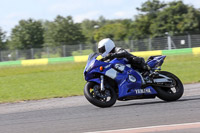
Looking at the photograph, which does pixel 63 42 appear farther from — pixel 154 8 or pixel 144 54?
pixel 144 54

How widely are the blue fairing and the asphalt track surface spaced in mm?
358

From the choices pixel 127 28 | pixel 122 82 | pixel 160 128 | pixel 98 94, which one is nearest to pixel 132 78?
pixel 122 82

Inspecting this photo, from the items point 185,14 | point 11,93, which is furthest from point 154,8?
point 11,93

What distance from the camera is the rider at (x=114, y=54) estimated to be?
24.0ft

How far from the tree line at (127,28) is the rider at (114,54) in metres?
33.0

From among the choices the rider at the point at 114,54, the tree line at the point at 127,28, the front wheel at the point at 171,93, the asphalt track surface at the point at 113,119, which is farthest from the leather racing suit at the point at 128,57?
the tree line at the point at 127,28

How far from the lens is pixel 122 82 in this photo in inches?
289

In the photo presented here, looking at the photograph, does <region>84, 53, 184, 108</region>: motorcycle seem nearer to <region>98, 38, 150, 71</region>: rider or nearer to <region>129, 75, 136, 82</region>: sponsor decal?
<region>129, 75, 136, 82</region>: sponsor decal

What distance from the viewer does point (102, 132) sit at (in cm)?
504

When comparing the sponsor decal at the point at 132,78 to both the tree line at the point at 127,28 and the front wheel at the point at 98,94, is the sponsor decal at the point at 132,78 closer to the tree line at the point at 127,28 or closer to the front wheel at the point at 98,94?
the front wheel at the point at 98,94

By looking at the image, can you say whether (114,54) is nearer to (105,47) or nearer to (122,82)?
(105,47)

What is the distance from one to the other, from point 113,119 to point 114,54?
1732mm

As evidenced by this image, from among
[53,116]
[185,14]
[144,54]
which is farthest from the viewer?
[185,14]

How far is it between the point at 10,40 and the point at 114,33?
13.6 metres
